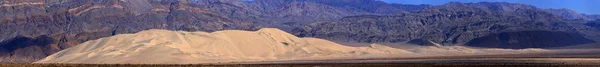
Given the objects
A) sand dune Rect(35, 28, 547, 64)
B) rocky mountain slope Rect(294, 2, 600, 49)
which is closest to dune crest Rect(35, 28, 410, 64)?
sand dune Rect(35, 28, 547, 64)

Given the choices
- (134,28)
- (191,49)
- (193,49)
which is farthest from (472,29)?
(191,49)

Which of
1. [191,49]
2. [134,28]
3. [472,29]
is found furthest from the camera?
[134,28]

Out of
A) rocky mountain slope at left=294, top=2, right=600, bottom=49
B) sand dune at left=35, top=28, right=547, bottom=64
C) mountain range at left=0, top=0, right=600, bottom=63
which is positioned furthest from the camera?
rocky mountain slope at left=294, top=2, right=600, bottom=49

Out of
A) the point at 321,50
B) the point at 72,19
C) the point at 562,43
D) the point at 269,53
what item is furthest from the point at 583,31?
the point at 72,19

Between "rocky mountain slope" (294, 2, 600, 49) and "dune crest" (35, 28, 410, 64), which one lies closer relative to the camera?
"dune crest" (35, 28, 410, 64)

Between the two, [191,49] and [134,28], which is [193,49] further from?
[134,28]

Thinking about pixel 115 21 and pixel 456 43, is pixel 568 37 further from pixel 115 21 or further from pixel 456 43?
pixel 115 21

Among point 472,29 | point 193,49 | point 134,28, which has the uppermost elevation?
point 134,28

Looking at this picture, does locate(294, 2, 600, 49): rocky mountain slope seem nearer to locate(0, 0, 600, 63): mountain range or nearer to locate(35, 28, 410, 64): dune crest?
locate(0, 0, 600, 63): mountain range

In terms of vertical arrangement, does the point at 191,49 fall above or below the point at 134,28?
below
